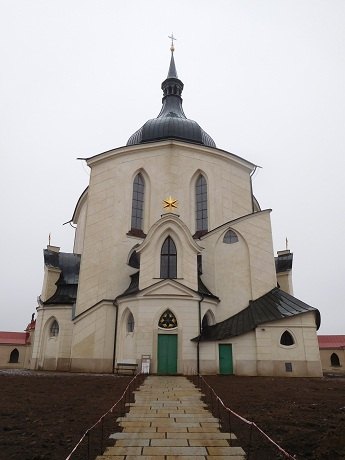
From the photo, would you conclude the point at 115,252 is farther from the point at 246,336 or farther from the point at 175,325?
the point at 246,336

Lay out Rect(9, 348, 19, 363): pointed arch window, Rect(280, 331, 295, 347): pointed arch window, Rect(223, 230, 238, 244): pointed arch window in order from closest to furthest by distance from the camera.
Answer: Rect(280, 331, 295, 347): pointed arch window → Rect(223, 230, 238, 244): pointed arch window → Rect(9, 348, 19, 363): pointed arch window

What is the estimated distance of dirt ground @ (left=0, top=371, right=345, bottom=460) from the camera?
238 inches

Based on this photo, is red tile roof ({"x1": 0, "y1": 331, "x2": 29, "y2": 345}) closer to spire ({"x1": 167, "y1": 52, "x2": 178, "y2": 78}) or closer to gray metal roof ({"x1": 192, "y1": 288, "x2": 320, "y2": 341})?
gray metal roof ({"x1": 192, "y1": 288, "x2": 320, "y2": 341})

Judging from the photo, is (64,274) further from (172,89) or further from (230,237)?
Answer: (172,89)

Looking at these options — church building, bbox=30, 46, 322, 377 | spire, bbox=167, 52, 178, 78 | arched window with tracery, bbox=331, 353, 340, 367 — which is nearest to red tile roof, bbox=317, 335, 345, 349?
arched window with tracery, bbox=331, 353, 340, 367

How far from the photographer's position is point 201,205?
3097 cm

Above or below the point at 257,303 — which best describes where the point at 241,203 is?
above

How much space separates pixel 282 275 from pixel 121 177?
16.2 meters

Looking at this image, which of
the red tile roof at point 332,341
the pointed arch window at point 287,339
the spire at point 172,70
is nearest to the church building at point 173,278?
the pointed arch window at point 287,339

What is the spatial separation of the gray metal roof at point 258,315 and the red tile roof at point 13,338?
34.6 m

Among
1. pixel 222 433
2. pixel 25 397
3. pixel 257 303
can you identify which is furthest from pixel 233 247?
pixel 222 433

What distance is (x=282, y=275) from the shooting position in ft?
107

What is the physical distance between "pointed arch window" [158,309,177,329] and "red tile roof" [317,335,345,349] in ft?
102

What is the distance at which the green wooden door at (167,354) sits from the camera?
21.9 m
